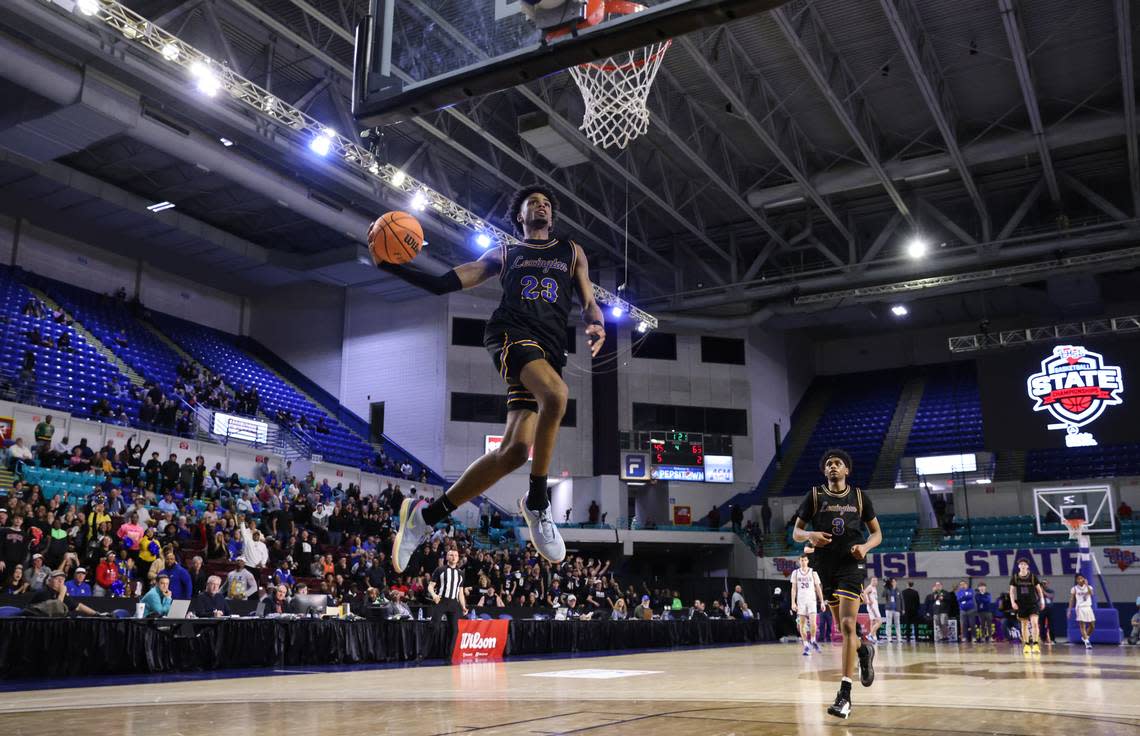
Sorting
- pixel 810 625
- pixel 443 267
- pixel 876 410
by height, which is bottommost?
pixel 810 625

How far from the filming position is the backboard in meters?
5.09

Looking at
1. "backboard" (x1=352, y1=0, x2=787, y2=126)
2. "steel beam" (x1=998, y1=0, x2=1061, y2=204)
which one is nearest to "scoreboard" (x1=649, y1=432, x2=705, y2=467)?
"steel beam" (x1=998, y1=0, x2=1061, y2=204)

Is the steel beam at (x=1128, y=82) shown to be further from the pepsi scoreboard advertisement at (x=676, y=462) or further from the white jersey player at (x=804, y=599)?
the pepsi scoreboard advertisement at (x=676, y=462)

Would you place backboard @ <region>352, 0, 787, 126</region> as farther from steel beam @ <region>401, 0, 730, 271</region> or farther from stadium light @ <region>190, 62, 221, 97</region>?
steel beam @ <region>401, 0, 730, 271</region>

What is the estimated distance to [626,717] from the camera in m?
5.82

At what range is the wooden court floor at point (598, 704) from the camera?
205 inches

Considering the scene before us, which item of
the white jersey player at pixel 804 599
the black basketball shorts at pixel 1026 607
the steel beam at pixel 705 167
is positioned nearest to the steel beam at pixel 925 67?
the steel beam at pixel 705 167

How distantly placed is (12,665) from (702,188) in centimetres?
2128

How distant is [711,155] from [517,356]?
21.3 meters

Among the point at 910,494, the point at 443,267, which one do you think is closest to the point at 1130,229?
the point at 910,494

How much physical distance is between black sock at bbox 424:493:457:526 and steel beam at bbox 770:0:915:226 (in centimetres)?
1478

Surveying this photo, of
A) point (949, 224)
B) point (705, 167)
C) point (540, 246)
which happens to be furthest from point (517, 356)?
point (949, 224)

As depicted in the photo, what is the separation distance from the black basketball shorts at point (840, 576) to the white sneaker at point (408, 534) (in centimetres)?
319

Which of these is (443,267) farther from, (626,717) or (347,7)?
(626,717)
